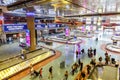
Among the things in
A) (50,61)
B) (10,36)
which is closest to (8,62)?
(50,61)

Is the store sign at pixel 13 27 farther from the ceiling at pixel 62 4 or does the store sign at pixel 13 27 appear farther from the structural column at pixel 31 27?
the ceiling at pixel 62 4

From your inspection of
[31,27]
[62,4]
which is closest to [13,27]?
[31,27]

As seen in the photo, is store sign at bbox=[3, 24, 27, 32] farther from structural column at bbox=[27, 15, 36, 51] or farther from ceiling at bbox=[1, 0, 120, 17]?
ceiling at bbox=[1, 0, 120, 17]

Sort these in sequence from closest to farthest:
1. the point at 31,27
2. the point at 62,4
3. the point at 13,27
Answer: the point at 62,4 < the point at 13,27 < the point at 31,27

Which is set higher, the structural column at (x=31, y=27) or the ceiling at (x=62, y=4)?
the ceiling at (x=62, y=4)

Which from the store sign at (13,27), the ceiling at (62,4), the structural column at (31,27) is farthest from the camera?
the structural column at (31,27)

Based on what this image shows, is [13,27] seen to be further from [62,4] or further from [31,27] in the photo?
[62,4]

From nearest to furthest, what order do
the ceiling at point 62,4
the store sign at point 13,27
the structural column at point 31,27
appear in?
the ceiling at point 62,4 → the store sign at point 13,27 → the structural column at point 31,27

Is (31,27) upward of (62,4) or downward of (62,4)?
downward

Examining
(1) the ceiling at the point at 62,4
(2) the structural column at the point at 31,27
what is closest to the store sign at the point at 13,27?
(2) the structural column at the point at 31,27

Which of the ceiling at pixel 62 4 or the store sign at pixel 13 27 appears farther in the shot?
the store sign at pixel 13 27

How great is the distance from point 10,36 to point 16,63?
18.4 meters

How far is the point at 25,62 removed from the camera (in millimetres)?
15062

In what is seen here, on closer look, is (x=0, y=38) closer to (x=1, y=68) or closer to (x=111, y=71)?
(x=1, y=68)
